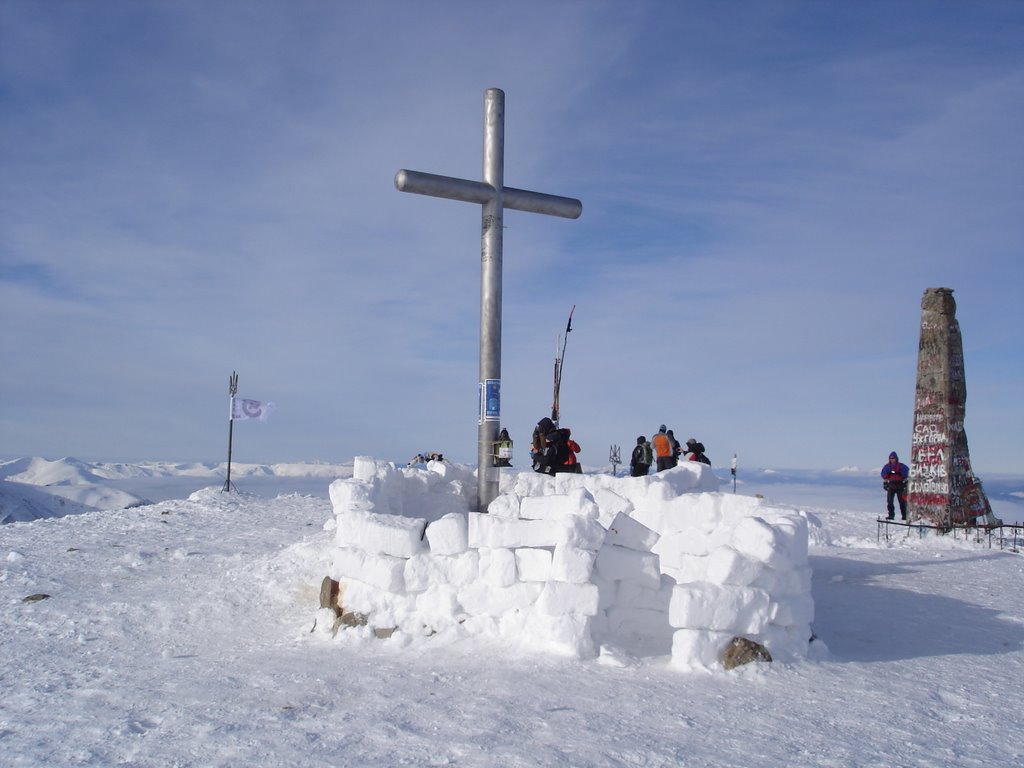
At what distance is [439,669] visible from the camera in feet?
19.8

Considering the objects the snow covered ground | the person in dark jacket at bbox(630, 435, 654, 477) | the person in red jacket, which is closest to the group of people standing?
the person in dark jacket at bbox(630, 435, 654, 477)

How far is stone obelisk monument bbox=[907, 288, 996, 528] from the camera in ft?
51.9

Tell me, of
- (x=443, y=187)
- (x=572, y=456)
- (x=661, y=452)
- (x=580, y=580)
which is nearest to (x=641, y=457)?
(x=661, y=452)

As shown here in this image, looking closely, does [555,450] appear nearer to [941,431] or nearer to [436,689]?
[436,689]

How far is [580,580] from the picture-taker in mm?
6320

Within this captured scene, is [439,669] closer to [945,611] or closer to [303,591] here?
[303,591]

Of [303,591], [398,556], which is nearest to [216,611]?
[303,591]

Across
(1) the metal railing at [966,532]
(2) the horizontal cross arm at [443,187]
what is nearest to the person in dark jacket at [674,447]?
(1) the metal railing at [966,532]

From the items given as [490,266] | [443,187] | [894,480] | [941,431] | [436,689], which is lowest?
[436,689]

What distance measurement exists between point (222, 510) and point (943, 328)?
1397 cm

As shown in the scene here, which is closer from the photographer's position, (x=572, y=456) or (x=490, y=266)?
(x=490, y=266)

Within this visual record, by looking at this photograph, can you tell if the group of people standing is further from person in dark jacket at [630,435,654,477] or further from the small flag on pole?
the small flag on pole

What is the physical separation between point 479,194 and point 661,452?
7126 millimetres

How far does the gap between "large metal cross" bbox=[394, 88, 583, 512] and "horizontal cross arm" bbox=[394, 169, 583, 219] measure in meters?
0.01
